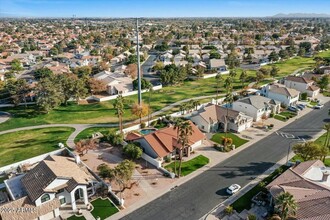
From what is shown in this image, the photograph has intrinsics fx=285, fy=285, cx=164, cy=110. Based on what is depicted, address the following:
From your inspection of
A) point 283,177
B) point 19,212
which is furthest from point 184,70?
point 19,212

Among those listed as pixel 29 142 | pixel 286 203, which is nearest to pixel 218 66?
pixel 29 142

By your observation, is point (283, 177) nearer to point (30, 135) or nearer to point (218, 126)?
point (218, 126)

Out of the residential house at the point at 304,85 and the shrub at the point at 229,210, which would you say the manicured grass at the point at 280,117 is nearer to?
the residential house at the point at 304,85

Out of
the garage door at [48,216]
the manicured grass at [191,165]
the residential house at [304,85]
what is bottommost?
the garage door at [48,216]

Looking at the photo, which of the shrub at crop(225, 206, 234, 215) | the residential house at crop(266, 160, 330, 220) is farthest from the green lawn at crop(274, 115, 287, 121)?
the shrub at crop(225, 206, 234, 215)

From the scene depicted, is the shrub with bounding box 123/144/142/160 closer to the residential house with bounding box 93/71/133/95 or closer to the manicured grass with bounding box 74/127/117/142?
the manicured grass with bounding box 74/127/117/142

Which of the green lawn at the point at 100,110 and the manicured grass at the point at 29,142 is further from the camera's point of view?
the green lawn at the point at 100,110

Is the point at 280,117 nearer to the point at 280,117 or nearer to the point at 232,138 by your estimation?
the point at 280,117

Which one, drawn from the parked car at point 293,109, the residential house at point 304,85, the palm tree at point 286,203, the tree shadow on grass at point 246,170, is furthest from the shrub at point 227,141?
the residential house at point 304,85
